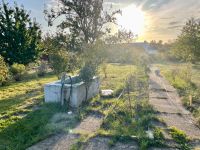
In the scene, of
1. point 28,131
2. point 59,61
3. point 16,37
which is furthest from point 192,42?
point 28,131

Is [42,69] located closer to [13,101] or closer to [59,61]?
[59,61]

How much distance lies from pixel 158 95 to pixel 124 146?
10335 millimetres

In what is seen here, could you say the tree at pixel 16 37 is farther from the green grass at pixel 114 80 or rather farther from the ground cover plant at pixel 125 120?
the ground cover plant at pixel 125 120

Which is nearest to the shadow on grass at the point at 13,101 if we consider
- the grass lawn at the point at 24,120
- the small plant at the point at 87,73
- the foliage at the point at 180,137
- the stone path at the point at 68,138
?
the grass lawn at the point at 24,120

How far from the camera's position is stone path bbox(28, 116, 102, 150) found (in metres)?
10.4

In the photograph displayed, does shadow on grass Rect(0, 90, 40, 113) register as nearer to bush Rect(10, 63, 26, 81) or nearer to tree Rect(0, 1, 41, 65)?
bush Rect(10, 63, 26, 81)

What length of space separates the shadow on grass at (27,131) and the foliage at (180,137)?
15.9 ft

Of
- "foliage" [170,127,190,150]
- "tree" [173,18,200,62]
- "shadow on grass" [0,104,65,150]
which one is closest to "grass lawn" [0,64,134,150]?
"shadow on grass" [0,104,65,150]

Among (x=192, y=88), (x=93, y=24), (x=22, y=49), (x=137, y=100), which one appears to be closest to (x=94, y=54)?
(x=137, y=100)

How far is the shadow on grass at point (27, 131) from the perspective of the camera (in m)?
10.7

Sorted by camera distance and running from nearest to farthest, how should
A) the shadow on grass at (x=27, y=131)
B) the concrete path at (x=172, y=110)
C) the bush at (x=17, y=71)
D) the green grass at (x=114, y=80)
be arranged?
the shadow on grass at (x=27, y=131) → the concrete path at (x=172, y=110) → the green grass at (x=114, y=80) → the bush at (x=17, y=71)

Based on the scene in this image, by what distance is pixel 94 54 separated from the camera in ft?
67.8

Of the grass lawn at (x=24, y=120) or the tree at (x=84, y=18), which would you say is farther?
the tree at (x=84, y=18)

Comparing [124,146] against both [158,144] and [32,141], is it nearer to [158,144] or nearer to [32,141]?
[158,144]
